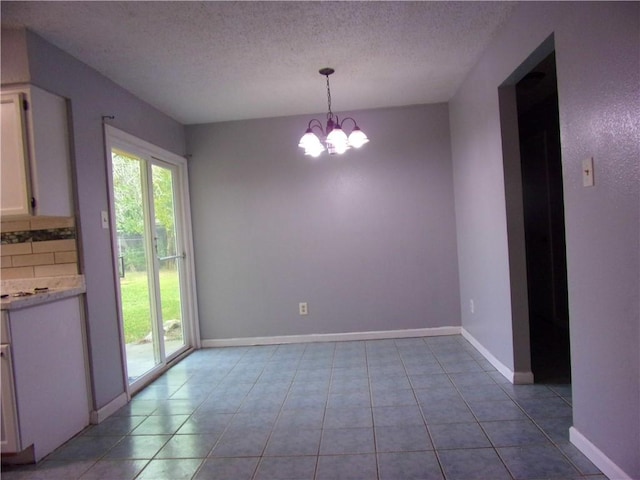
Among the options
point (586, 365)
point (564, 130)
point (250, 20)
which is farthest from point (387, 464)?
point (250, 20)

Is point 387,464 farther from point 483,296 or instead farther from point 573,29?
point 573,29

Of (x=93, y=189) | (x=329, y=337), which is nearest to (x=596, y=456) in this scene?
(x=329, y=337)

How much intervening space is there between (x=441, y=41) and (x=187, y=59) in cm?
168

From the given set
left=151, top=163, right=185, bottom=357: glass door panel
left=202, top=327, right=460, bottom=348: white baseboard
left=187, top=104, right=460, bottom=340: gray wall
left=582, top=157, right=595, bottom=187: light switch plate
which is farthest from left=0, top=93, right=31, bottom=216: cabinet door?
left=582, top=157, right=595, bottom=187: light switch plate

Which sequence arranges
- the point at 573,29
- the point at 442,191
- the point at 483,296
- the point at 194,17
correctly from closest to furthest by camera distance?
the point at 573,29, the point at 194,17, the point at 483,296, the point at 442,191

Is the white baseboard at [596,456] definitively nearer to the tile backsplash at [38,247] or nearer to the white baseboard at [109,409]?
the white baseboard at [109,409]

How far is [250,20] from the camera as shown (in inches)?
86.4

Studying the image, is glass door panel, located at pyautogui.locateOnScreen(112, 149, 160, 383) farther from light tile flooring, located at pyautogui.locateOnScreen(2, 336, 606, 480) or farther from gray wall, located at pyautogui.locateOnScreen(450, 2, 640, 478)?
gray wall, located at pyautogui.locateOnScreen(450, 2, 640, 478)

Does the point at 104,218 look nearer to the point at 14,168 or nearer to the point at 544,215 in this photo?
the point at 14,168

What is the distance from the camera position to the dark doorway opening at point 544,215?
371 cm

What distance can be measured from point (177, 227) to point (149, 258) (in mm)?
681

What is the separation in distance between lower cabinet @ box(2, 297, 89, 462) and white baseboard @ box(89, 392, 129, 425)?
45 millimetres

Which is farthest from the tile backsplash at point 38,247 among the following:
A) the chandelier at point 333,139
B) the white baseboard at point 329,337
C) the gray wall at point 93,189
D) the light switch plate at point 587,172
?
the light switch plate at point 587,172

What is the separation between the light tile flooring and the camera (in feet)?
6.10
